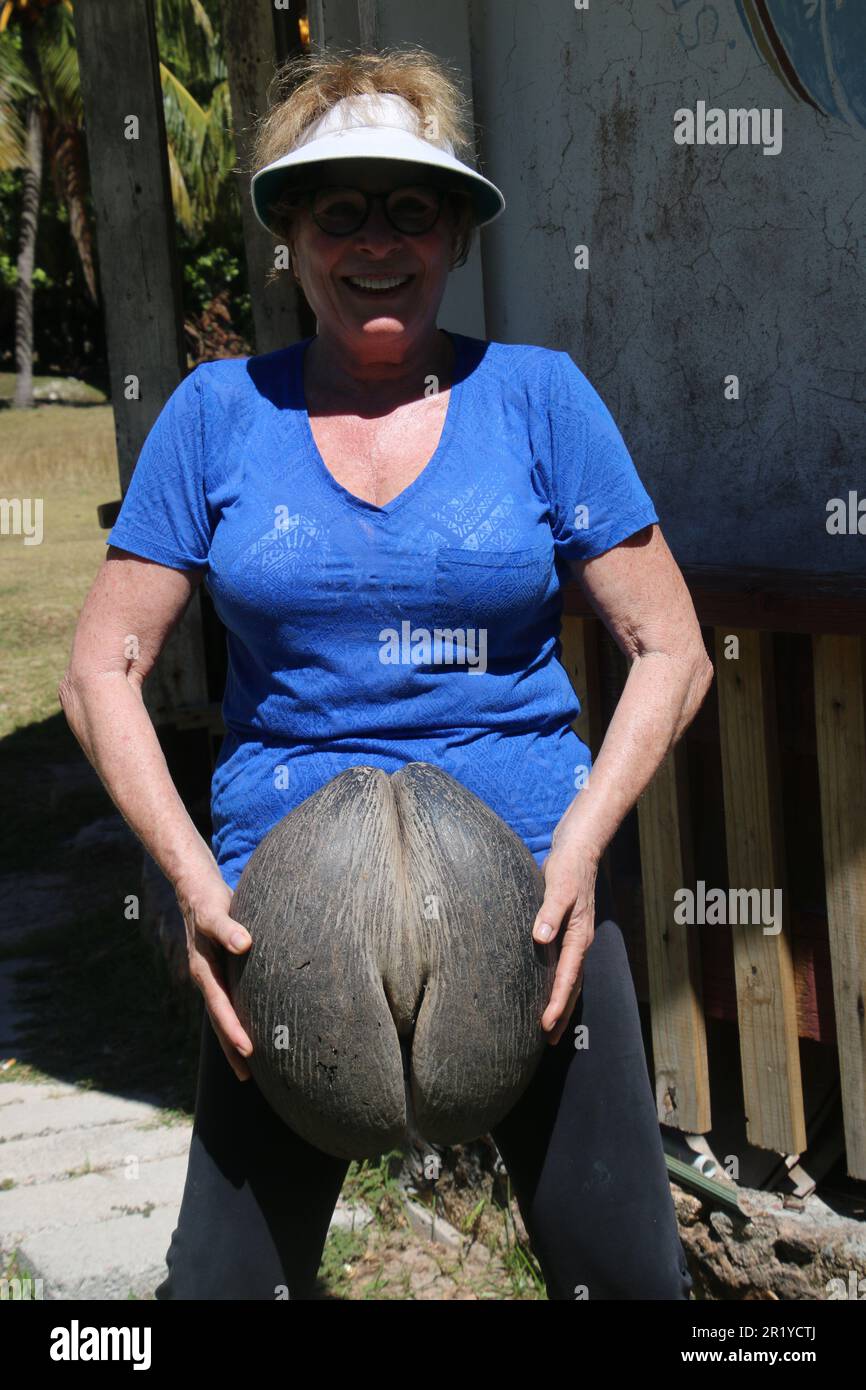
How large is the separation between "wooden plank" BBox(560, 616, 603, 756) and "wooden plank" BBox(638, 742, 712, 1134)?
0.85 ft

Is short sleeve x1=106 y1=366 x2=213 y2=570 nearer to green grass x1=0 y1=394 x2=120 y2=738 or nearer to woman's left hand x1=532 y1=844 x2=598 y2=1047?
woman's left hand x1=532 y1=844 x2=598 y2=1047

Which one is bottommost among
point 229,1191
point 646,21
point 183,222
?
point 229,1191

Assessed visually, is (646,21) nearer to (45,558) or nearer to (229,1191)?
(229,1191)

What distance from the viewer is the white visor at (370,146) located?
2.39 m

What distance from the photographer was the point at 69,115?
3481 cm

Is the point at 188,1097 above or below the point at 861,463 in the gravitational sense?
below

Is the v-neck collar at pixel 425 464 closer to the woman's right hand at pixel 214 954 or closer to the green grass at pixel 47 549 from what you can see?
the woman's right hand at pixel 214 954

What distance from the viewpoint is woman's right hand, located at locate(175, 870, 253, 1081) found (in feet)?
7.64

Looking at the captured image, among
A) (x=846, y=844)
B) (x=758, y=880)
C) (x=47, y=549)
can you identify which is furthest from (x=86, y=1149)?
(x=47, y=549)

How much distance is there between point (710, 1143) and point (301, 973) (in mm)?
2315

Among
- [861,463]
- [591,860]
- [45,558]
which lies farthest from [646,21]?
[45,558]

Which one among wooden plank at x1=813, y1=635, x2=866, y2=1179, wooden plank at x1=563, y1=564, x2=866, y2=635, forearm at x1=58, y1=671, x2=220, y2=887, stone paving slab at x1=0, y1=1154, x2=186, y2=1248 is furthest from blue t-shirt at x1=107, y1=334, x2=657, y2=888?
stone paving slab at x1=0, y1=1154, x2=186, y2=1248

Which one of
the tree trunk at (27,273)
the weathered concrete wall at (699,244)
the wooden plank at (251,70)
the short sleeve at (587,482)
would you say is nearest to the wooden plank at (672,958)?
the weathered concrete wall at (699,244)

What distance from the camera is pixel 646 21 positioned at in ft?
13.2
